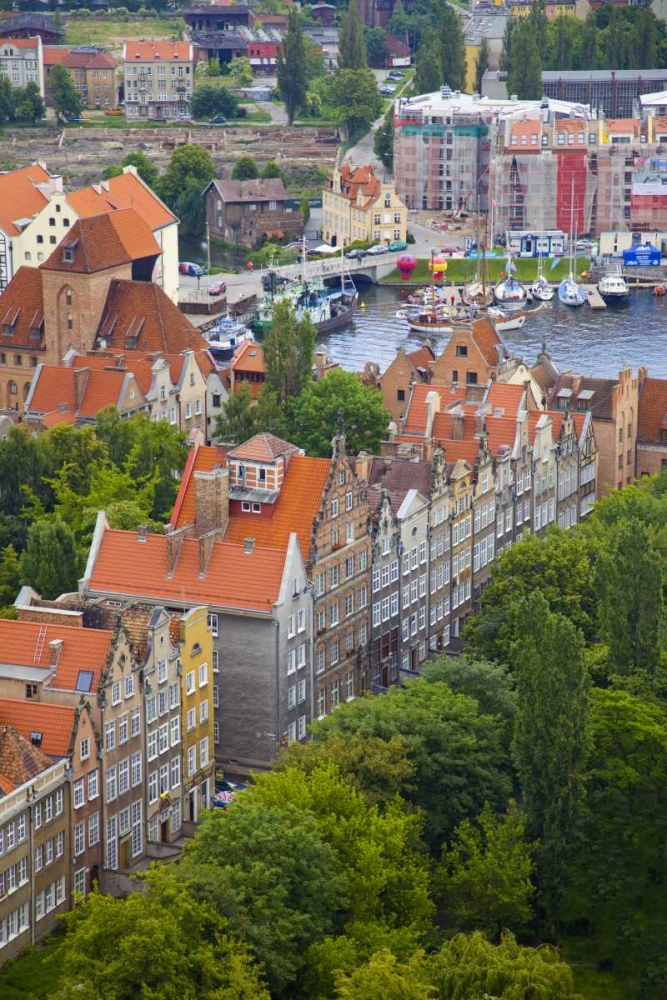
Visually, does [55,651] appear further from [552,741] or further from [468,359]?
[468,359]

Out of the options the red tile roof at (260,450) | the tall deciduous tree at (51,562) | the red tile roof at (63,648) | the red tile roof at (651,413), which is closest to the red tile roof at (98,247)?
the red tile roof at (651,413)

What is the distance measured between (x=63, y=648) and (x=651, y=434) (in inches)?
2808

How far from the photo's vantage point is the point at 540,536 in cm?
14512

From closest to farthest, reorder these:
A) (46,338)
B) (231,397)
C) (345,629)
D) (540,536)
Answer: (345,629) < (540,536) < (231,397) < (46,338)

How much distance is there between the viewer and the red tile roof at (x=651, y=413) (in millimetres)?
162375

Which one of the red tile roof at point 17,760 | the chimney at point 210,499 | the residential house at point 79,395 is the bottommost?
the red tile roof at point 17,760

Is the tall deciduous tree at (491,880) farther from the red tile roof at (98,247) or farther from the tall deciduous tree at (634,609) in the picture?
the red tile roof at (98,247)

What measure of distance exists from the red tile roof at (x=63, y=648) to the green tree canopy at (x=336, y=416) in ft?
179

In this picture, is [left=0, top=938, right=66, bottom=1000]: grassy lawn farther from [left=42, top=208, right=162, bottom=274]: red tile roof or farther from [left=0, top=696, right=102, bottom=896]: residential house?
[left=42, top=208, right=162, bottom=274]: red tile roof

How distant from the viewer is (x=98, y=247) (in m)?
177

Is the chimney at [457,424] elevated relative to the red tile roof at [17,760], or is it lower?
elevated

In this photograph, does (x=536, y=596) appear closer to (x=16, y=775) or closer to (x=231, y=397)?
(x=16, y=775)

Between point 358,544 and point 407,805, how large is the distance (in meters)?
21.8

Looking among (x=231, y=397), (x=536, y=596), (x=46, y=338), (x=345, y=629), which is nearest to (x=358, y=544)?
(x=345, y=629)
